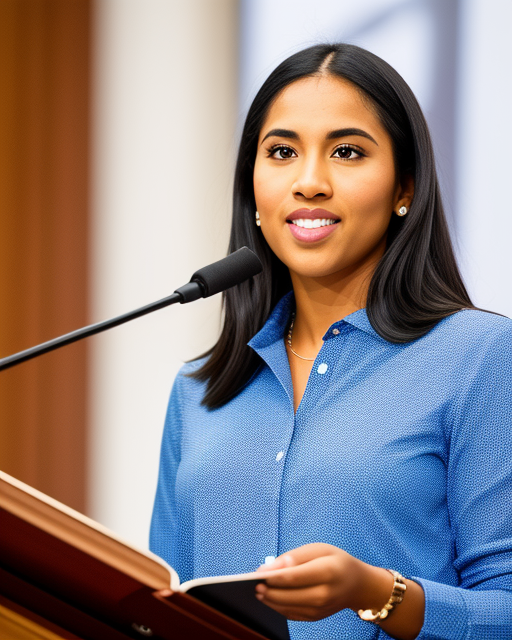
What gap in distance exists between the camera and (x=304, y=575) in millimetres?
769

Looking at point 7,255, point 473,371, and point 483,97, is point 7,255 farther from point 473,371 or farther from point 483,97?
point 473,371

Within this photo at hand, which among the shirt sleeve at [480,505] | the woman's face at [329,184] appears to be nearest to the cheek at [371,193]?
the woman's face at [329,184]

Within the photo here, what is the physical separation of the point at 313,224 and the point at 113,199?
1.56 metres

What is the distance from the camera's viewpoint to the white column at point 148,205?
2711 millimetres

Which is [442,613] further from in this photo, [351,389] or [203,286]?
[203,286]

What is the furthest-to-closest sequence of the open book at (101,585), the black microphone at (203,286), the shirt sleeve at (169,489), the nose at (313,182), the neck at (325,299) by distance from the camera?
the shirt sleeve at (169,489), the neck at (325,299), the nose at (313,182), the black microphone at (203,286), the open book at (101,585)

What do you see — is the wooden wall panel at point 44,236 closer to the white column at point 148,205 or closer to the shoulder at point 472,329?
the white column at point 148,205

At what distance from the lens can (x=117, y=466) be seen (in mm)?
2717

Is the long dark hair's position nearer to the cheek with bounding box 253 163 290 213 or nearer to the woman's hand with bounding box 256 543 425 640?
the cheek with bounding box 253 163 290 213

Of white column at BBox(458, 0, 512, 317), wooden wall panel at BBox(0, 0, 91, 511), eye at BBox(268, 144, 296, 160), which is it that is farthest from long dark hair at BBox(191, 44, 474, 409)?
wooden wall panel at BBox(0, 0, 91, 511)

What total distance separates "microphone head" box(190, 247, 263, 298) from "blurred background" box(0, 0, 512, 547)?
1452 mm

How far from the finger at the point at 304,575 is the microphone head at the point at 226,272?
36 cm

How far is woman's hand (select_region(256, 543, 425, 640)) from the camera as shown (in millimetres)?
750

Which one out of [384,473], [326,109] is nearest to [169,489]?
[384,473]
